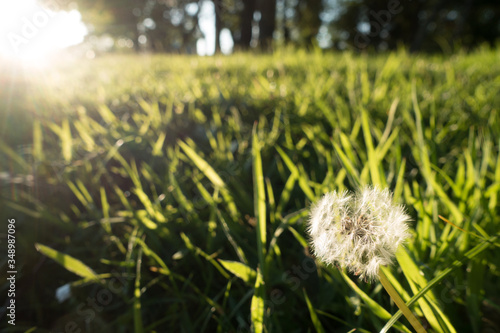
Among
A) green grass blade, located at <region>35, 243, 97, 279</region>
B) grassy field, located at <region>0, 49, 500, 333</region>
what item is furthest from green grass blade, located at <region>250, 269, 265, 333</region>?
green grass blade, located at <region>35, 243, 97, 279</region>

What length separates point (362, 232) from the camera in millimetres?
507

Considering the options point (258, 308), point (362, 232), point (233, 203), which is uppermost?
point (362, 232)

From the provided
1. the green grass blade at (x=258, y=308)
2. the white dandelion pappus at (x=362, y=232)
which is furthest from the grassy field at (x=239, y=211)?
the white dandelion pappus at (x=362, y=232)

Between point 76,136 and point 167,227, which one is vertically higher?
point 76,136

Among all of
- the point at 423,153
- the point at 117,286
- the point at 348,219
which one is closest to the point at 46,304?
the point at 117,286

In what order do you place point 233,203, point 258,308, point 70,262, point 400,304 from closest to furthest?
1. point 400,304
2. point 258,308
3. point 70,262
4. point 233,203

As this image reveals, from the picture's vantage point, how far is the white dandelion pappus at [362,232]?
1.63 ft

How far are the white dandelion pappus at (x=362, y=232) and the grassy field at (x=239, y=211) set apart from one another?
103 mm

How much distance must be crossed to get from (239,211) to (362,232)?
2.24 feet

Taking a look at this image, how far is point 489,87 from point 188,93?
194 centimetres

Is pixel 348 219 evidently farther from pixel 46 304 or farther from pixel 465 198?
pixel 46 304

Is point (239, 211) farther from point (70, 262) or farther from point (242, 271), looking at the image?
point (70, 262)

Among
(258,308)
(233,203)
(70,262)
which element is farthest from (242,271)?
(70,262)

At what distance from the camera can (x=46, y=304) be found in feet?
3.14
